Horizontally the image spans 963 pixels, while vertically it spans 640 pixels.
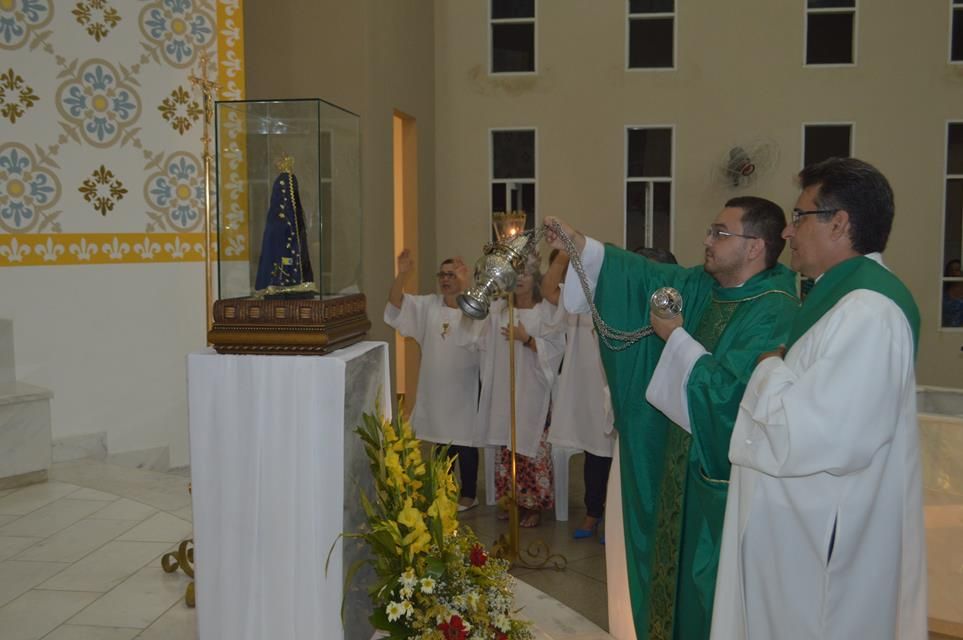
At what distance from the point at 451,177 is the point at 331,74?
3357 mm

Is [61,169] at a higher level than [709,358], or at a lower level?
higher

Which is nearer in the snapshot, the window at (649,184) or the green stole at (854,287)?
the green stole at (854,287)

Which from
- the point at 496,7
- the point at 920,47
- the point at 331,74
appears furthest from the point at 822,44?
the point at 331,74

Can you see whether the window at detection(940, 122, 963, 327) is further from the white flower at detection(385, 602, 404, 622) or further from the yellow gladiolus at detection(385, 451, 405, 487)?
the white flower at detection(385, 602, 404, 622)

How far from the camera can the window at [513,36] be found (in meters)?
11.4

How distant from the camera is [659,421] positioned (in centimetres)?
330

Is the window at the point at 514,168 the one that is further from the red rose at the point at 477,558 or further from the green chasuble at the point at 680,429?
the red rose at the point at 477,558

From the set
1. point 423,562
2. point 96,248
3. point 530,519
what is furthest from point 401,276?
point 423,562

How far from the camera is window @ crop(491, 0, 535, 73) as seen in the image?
11367 millimetres

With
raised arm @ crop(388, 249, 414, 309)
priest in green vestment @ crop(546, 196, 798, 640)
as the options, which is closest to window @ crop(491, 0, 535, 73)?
raised arm @ crop(388, 249, 414, 309)

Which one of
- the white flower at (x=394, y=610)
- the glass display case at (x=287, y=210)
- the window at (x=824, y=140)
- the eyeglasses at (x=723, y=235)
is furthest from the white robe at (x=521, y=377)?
the window at (x=824, y=140)

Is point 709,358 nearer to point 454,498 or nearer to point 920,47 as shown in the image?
point 454,498

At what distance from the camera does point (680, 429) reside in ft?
10.3

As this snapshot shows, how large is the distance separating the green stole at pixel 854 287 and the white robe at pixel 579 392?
3.37 m
